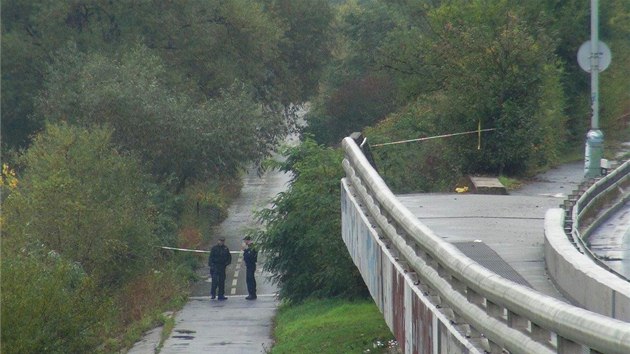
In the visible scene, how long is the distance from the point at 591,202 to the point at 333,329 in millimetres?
6472

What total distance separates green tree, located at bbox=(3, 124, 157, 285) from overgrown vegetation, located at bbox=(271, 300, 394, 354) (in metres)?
4.64

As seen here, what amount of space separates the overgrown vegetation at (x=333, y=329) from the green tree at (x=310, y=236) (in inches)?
20.0

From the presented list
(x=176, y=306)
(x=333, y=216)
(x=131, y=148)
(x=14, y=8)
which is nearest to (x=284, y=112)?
(x=14, y=8)

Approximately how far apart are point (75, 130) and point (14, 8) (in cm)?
1601

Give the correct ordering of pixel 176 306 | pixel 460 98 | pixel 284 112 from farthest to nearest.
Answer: pixel 284 112, pixel 176 306, pixel 460 98

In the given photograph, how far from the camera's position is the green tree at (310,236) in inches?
961

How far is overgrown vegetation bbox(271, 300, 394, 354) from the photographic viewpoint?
1970 centimetres

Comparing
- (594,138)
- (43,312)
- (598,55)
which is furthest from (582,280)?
(598,55)

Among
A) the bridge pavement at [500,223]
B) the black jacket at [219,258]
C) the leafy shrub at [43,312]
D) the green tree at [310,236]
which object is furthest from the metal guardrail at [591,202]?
the black jacket at [219,258]

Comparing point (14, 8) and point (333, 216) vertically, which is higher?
point (14, 8)

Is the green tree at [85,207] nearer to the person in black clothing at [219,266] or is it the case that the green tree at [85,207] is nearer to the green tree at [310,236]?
the person in black clothing at [219,266]

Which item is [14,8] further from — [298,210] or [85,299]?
[85,299]

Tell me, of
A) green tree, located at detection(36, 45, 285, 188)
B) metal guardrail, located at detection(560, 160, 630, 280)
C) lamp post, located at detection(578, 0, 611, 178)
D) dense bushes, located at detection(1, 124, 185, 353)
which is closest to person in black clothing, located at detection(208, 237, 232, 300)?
dense bushes, located at detection(1, 124, 185, 353)

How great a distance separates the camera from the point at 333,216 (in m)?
25.0
